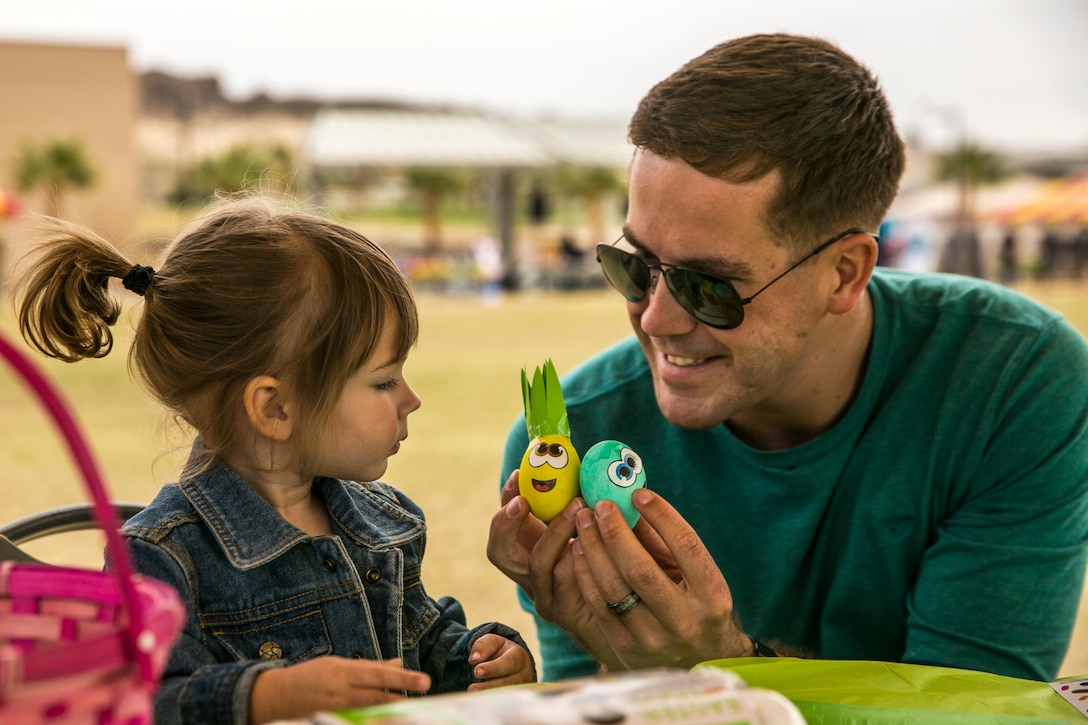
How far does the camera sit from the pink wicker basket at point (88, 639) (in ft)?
2.68

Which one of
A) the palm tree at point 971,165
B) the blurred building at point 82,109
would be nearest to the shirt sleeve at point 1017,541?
the blurred building at point 82,109

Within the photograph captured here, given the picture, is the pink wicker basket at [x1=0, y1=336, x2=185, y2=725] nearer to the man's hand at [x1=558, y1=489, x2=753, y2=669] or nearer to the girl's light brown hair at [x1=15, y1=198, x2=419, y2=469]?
the girl's light brown hair at [x1=15, y1=198, x2=419, y2=469]

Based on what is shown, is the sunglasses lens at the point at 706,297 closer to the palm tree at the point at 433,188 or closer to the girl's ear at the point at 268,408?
the girl's ear at the point at 268,408

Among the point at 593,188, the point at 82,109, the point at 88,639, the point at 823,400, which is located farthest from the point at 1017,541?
the point at 82,109

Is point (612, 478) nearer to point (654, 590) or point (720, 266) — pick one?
point (654, 590)

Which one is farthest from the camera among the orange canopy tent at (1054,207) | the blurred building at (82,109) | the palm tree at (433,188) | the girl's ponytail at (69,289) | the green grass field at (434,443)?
the palm tree at (433,188)

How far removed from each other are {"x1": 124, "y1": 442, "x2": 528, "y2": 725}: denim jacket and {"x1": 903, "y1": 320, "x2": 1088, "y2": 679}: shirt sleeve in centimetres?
90

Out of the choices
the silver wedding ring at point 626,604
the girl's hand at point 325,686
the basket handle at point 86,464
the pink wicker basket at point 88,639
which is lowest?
the silver wedding ring at point 626,604

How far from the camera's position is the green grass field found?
5.38 metres

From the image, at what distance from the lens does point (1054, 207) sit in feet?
132

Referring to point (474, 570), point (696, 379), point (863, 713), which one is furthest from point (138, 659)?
point (474, 570)

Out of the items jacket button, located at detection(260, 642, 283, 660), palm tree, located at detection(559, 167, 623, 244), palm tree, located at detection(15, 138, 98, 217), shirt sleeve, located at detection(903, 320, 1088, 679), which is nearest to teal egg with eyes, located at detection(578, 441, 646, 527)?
jacket button, located at detection(260, 642, 283, 660)

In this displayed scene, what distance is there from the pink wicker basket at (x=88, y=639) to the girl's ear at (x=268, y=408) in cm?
69

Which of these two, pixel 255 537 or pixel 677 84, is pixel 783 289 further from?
pixel 255 537
